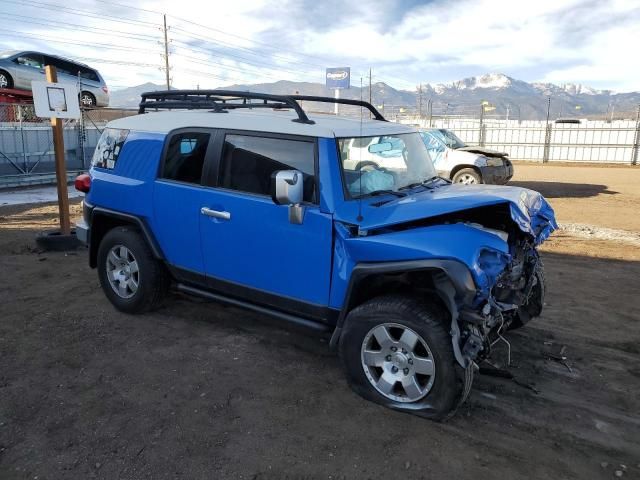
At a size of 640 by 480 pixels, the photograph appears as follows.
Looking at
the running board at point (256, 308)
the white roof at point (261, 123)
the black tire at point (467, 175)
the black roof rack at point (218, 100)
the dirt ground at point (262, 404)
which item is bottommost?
the dirt ground at point (262, 404)

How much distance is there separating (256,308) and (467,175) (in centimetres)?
1016

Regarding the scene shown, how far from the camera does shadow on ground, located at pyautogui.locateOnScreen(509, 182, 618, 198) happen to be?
47.4 feet

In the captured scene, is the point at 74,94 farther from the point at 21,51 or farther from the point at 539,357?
the point at 21,51

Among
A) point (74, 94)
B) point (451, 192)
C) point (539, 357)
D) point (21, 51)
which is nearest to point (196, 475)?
point (451, 192)

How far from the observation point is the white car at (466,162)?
12883mm

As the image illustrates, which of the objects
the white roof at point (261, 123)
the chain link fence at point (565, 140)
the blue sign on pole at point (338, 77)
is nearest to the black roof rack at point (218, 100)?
the white roof at point (261, 123)

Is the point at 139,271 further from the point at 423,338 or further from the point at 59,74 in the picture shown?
the point at 59,74

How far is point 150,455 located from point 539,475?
7.09ft

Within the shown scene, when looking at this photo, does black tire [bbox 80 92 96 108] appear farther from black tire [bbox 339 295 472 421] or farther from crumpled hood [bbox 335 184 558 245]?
black tire [bbox 339 295 472 421]

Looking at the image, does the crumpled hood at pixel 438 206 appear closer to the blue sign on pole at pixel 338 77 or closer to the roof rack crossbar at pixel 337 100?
the roof rack crossbar at pixel 337 100

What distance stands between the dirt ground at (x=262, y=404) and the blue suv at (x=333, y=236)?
304 millimetres

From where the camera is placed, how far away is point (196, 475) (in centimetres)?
275

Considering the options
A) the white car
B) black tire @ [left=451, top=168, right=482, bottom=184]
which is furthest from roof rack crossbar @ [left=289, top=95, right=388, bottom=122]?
black tire @ [left=451, top=168, right=482, bottom=184]

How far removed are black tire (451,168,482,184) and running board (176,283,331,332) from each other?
9761 mm
